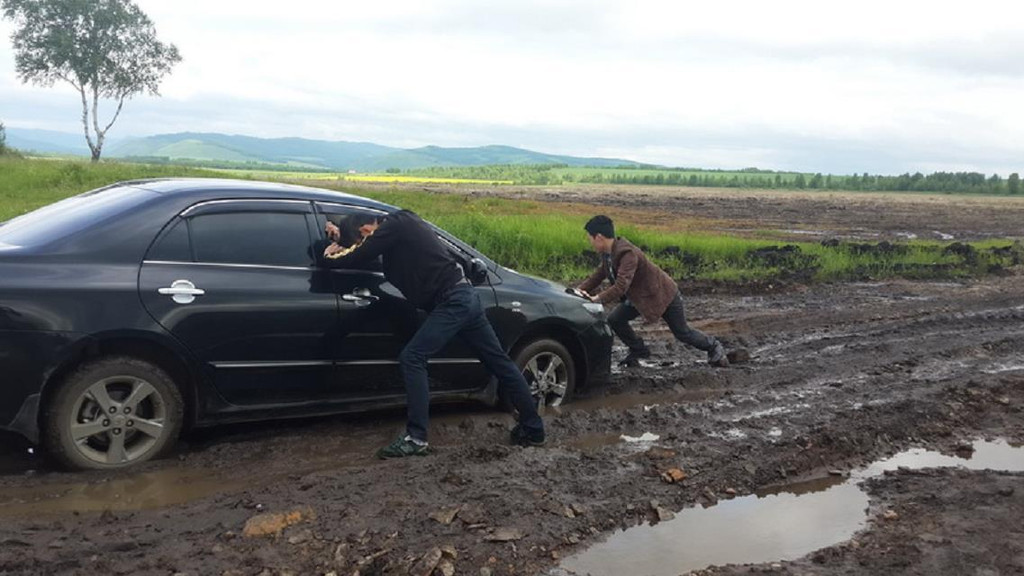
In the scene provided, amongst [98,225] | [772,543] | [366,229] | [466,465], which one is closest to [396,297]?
[366,229]

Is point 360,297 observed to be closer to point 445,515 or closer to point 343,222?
point 343,222

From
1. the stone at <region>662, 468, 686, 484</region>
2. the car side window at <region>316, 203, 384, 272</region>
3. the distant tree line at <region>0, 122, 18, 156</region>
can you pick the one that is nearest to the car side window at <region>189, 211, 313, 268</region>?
the car side window at <region>316, 203, 384, 272</region>

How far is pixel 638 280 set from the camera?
888 centimetres

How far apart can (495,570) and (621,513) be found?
40.9 inches

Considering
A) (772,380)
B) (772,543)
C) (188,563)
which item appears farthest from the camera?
(772,380)

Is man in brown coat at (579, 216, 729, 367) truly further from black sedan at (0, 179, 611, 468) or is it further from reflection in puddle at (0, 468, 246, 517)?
reflection in puddle at (0, 468, 246, 517)

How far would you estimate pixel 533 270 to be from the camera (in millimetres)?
15141

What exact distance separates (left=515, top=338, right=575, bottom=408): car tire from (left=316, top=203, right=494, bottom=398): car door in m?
1.09

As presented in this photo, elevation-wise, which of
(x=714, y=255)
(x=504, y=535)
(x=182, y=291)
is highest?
(x=182, y=291)

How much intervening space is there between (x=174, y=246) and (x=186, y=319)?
0.46 m

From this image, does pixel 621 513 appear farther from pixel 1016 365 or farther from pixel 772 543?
pixel 1016 365

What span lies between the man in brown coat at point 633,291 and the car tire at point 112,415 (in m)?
3.92

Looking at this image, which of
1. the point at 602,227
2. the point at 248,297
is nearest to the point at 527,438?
the point at 248,297

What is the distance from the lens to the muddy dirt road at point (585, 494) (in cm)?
417
